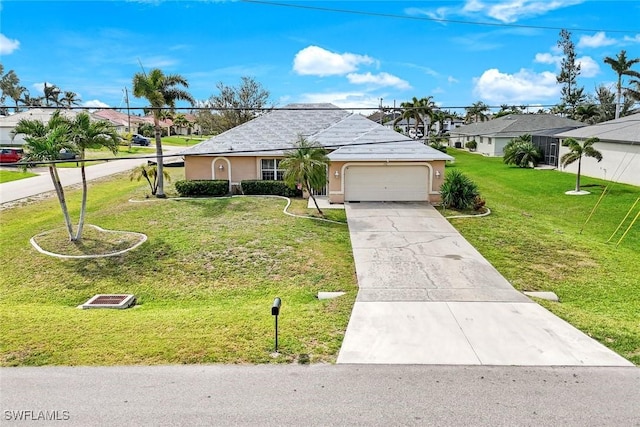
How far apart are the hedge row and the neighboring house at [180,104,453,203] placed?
2.67 ft

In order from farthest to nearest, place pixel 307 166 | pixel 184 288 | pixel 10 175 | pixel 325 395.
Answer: pixel 10 175
pixel 307 166
pixel 184 288
pixel 325 395

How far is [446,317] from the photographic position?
30.3 ft

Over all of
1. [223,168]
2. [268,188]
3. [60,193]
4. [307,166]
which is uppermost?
[307,166]

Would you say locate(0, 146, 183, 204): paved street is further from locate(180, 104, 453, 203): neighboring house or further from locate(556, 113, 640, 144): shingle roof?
locate(556, 113, 640, 144): shingle roof

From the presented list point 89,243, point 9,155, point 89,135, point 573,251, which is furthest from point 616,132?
point 9,155

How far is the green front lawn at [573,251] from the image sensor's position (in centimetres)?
944

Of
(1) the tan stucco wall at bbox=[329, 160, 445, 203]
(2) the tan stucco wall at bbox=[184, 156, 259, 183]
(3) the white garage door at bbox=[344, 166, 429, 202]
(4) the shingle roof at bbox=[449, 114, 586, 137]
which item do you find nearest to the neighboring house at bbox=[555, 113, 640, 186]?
(1) the tan stucco wall at bbox=[329, 160, 445, 203]

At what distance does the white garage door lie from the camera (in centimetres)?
2200

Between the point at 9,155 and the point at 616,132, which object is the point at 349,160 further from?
the point at 9,155

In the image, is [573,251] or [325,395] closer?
[325,395]

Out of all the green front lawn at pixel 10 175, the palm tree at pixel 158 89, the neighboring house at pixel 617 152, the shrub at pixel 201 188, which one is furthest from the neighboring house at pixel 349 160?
the green front lawn at pixel 10 175

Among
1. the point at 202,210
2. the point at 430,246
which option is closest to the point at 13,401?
the point at 430,246

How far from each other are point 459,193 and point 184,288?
13646mm

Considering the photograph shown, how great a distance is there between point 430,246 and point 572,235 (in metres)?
6.09
